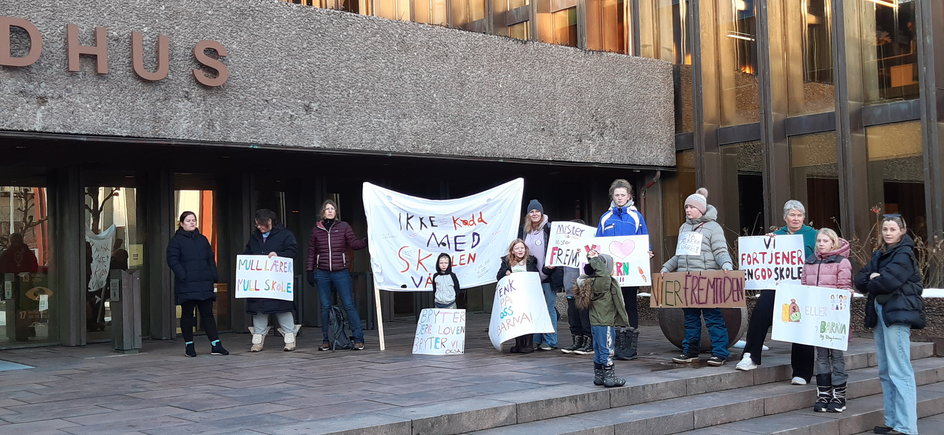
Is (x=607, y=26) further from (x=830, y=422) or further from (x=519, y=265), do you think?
(x=830, y=422)

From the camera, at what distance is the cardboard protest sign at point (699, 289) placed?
949 cm

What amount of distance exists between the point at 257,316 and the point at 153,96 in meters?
2.99

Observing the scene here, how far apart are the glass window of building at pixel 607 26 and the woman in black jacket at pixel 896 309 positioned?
10.3 metres

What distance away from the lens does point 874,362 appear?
11.1 m

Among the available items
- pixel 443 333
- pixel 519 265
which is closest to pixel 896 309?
pixel 519 265

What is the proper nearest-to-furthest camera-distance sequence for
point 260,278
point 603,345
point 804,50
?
point 603,345 → point 260,278 → point 804,50

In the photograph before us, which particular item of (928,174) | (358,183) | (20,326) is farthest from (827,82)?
(20,326)

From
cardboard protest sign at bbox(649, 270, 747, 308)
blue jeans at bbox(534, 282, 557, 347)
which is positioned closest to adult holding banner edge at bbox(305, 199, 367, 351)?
blue jeans at bbox(534, 282, 557, 347)

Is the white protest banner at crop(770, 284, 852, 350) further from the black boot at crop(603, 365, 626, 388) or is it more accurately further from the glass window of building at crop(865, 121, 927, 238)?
the glass window of building at crop(865, 121, 927, 238)

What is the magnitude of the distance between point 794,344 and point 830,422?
1.25m

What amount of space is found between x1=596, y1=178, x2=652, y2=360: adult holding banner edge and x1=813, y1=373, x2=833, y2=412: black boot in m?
2.27

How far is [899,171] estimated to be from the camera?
14.3 m

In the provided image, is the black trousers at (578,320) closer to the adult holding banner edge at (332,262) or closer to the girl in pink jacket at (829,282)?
the adult holding banner edge at (332,262)

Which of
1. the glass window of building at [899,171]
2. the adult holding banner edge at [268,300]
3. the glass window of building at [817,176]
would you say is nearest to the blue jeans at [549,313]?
the adult holding banner edge at [268,300]
